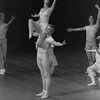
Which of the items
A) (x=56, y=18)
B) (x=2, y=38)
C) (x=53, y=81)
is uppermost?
(x=2, y=38)

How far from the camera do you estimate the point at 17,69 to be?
386 inches

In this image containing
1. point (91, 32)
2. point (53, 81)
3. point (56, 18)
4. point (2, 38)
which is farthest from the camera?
point (56, 18)

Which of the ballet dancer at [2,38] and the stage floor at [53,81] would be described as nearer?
the stage floor at [53,81]

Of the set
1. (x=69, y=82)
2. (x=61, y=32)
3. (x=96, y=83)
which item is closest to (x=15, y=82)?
(x=69, y=82)

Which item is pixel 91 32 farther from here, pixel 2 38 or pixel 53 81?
pixel 2 38

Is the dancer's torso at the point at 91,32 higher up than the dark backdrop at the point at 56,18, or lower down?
higher up

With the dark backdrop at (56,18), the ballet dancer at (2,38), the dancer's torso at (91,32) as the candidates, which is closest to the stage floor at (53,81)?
the ballet dancer at (2,38)

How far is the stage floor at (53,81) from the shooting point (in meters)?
6.93

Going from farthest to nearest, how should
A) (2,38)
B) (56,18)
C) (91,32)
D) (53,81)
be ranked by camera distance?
(56,18)
(2,38)
(91,32)
(53,81)

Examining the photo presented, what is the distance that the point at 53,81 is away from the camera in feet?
26.9

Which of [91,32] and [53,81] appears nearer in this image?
[53,81]

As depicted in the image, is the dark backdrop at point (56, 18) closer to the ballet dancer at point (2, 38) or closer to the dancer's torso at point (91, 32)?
the ballet dancer at point (2, 38)

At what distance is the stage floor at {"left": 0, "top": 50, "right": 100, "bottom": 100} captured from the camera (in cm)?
693

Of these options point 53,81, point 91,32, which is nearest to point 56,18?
point 91,32
